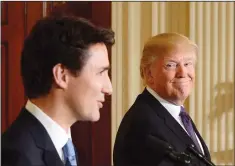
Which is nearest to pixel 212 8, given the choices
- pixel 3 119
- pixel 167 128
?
pixel 3 119

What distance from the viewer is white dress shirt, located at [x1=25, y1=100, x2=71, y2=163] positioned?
1396 mm

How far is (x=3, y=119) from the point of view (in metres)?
3.28

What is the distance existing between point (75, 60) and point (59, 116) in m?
0.15

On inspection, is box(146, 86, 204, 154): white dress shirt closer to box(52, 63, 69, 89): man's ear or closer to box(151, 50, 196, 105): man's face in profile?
box(151, 50, 196, 105): man's face in profile

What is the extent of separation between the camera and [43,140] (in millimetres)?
1366

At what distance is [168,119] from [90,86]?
0.54 m

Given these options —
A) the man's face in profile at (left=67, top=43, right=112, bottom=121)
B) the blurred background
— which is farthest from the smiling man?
the blurred background

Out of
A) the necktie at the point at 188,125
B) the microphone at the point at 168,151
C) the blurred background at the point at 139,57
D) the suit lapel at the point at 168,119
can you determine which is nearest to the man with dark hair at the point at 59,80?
the microphone at the point at 168,151

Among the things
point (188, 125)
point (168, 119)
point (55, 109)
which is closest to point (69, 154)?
point (55, 109)

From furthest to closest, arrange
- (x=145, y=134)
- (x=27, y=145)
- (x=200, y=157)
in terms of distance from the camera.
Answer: (x=145, y=134), (x=200, y=157), (x=27, y=145)

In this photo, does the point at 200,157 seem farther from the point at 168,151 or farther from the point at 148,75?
the point at 148,75

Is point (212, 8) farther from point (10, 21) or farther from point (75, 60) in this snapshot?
point (75, 60)

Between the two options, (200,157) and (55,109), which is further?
(200,157)

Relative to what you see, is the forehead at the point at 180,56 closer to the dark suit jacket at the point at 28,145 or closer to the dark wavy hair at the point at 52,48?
the dark wavy hair at the point at 52,48
